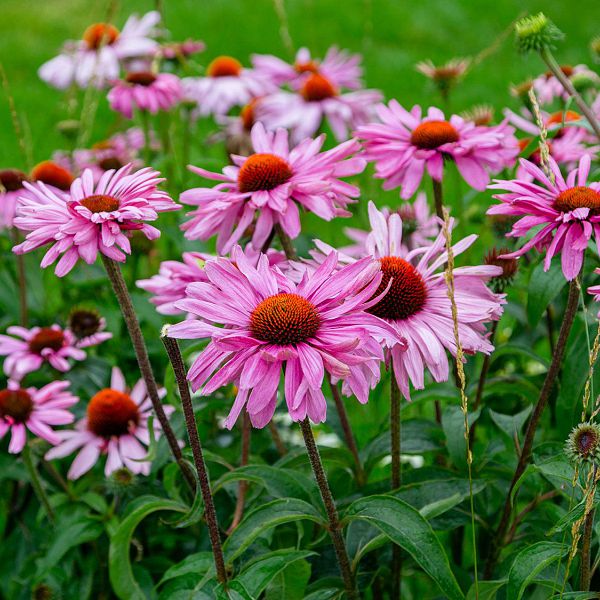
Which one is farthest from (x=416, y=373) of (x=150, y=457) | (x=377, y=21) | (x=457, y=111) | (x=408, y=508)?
(x=377, y=21)

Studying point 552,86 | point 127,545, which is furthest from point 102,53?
point 127,545

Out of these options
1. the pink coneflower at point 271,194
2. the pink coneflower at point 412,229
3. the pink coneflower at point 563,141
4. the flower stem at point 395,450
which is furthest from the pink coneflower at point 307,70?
the flower stem at point 395,450

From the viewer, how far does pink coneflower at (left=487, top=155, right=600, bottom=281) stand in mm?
1059

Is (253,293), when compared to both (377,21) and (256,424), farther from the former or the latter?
(377,21)

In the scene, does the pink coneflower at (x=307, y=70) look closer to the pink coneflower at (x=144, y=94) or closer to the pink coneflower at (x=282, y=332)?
the pink coneflower at (x=144, y=94)

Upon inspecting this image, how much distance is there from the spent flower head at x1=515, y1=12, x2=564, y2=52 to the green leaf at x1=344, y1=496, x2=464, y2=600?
2.24 ft

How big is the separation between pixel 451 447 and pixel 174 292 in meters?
0.45

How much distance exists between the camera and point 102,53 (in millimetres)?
2586

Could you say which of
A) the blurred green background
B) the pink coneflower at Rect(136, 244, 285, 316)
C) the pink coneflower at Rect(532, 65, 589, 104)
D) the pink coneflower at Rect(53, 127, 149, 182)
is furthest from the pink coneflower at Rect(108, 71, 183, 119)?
the blurred green background

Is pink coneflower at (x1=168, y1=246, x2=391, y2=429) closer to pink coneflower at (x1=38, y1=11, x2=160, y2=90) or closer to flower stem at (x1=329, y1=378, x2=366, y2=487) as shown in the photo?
flower stem at (x1=329, y1=378, x2=366, y2=487)

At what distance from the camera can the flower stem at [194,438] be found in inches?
38.1

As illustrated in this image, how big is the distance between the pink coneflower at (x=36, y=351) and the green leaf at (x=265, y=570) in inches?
27.3

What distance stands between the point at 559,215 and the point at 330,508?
1.41 ft

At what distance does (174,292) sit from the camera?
4.42ft
